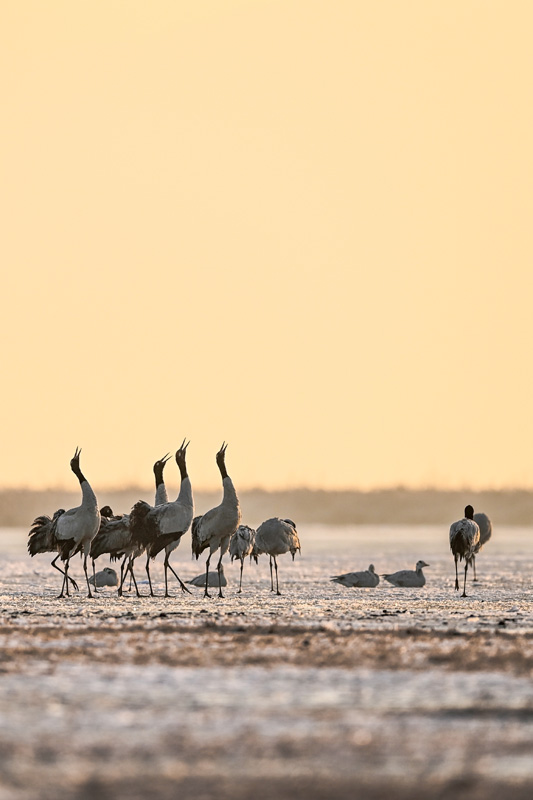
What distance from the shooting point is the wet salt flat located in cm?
784

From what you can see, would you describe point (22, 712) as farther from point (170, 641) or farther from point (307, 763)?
point (170, 641)

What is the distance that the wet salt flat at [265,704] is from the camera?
7840mm

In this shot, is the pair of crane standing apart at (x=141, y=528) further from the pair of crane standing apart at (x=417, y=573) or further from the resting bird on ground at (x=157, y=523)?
the pair of crane standing apart at (x=417, y=573)

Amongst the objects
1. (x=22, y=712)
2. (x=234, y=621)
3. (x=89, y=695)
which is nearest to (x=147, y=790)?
(x=22, y=712)

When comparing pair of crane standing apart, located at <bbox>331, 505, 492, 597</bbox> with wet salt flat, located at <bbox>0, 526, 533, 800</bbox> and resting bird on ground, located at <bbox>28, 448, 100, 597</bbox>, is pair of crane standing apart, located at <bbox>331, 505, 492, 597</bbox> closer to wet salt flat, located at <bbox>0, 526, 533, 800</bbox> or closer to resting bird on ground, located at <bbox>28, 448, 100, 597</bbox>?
resting bird on ground, located at <bbox>28, 448, 100, 597</bbox>

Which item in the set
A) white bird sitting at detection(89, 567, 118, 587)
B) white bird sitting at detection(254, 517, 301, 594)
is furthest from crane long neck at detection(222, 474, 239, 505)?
white bird sitting at detection(89, 567, 118, 587)

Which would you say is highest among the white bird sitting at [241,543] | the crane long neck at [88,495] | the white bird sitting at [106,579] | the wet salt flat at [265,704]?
the crane long neck at [88,495]

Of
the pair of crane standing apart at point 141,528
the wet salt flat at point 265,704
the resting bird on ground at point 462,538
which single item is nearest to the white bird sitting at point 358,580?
the resting bird on ground at point 462,538

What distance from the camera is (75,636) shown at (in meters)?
16.0

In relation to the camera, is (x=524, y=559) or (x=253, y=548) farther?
(x=524, y=559)

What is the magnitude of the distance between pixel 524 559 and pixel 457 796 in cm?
4384

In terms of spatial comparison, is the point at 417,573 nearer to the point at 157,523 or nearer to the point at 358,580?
the point at 358,580

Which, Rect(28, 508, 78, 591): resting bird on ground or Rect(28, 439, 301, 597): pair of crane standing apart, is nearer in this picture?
Rect(28, 439, 301, 597): pair of crane standing apart

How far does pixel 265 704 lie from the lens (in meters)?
10.5
